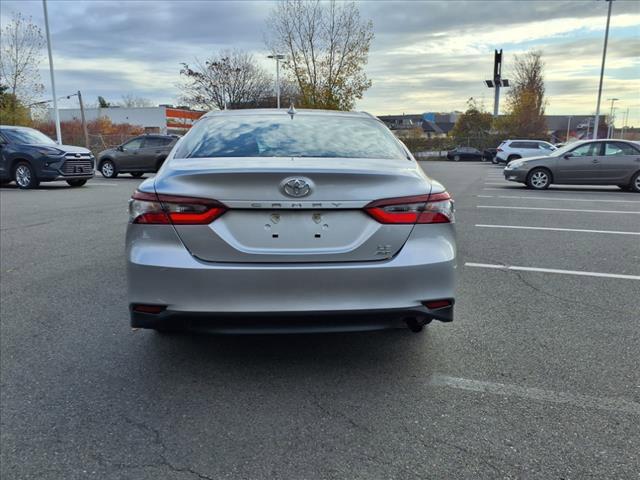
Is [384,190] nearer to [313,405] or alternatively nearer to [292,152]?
[292,152]

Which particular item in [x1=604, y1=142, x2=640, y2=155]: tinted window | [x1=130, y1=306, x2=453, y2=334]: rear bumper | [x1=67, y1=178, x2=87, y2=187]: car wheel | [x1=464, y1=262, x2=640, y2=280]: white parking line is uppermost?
[x1=604, y1=142, x2=640, y2=155]: tinted window

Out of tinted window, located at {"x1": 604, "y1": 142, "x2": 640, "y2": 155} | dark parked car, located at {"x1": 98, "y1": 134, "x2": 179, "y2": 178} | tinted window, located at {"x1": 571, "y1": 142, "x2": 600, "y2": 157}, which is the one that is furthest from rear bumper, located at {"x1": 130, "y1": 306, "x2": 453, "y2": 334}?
dark parked car, located at {"x1": 98, "y1": 134, "x2": 179, "y2": 178}

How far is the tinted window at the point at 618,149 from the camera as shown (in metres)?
14.9

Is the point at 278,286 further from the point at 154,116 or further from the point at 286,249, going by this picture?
the point at 154,116

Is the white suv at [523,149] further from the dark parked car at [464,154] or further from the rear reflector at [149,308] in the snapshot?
the rear reflector at [149,308]

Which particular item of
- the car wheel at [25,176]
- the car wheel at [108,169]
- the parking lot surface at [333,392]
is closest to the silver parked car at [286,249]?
the parking lot surface at [333,392]

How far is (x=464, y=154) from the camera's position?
46031 mm

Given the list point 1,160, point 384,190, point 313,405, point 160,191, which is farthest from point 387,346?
point 1,160

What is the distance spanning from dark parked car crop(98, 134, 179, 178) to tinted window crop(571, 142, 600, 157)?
1314 centimetres

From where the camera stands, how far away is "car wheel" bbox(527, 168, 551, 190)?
15430mm

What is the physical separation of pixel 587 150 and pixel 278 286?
14.9 meters

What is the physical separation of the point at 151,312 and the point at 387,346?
5.39 ft

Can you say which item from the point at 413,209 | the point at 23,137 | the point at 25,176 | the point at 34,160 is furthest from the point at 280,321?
the point at 23,137

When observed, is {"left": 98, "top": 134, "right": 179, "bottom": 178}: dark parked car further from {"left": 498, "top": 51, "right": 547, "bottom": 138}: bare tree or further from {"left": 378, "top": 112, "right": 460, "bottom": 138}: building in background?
{"left": 378, "top": 112, "right": 460, "bottom": 138}: building in background
